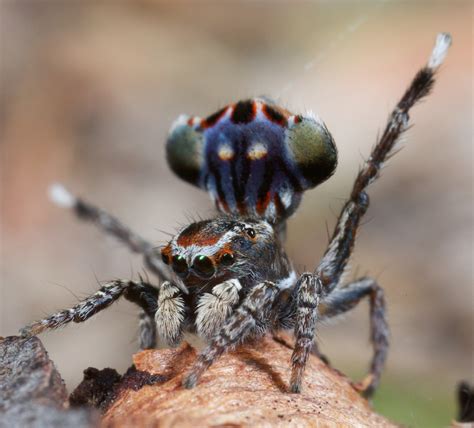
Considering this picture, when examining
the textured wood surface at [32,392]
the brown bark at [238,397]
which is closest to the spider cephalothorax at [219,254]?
the brown bark at [238,397]

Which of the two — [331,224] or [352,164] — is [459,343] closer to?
[331,224]

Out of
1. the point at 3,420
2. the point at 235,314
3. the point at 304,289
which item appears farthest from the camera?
the point at 304,289

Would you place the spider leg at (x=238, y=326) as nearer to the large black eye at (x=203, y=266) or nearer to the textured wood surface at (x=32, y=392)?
the large black eye at (x=203, y=266)

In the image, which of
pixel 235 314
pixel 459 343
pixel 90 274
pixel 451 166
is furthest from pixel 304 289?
pixel 451 166

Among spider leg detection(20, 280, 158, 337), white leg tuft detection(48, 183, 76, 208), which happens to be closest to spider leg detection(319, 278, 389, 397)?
spider leg detection(20, 280, 158, 337)

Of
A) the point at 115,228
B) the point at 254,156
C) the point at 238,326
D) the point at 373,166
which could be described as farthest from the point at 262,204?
the point at 115,228

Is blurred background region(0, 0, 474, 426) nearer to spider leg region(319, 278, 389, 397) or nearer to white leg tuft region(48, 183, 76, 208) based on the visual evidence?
spider leg region(319, 278, 389, 397)
